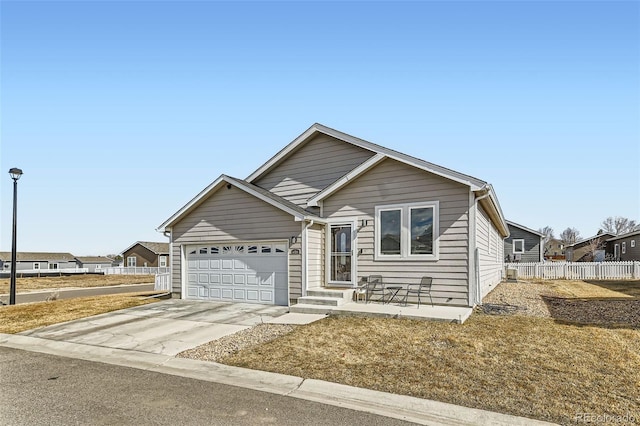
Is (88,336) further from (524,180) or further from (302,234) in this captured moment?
(524,180)

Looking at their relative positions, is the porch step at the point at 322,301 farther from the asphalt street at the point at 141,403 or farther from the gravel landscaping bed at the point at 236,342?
the asphalt street at the point at 141,403

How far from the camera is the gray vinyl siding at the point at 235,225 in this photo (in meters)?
12.6

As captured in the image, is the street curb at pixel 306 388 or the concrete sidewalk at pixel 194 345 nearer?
the street curb at pixel 306 388

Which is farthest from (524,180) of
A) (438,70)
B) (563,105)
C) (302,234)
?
(302,234)

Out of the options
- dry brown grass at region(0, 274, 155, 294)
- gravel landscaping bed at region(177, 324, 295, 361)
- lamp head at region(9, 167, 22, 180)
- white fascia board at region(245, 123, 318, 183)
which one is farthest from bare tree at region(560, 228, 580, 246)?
lamp head at region(9, 167, 22, 180)

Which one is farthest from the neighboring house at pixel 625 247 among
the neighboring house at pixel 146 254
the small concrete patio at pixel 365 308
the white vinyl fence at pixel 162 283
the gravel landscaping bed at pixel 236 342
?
the neighboring house at pixel 146 254

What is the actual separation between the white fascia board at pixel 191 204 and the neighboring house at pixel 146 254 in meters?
40.3

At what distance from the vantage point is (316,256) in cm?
1281

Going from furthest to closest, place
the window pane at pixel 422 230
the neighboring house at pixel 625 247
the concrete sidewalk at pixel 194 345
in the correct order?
the neighboring house at pixel 625 247 → the window pane at pixel 422 230 → the concrete sidewalk at pixel 194 345

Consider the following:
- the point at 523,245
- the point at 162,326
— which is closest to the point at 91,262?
the point at 523,245

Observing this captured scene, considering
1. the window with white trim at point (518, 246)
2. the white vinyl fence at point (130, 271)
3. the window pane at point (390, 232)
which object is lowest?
the white vinyl fence at point (130, 271)

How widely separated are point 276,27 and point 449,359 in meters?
10.4

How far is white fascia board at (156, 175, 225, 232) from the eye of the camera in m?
13.8

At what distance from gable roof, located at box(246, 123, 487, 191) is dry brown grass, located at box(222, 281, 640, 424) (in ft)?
12.8
